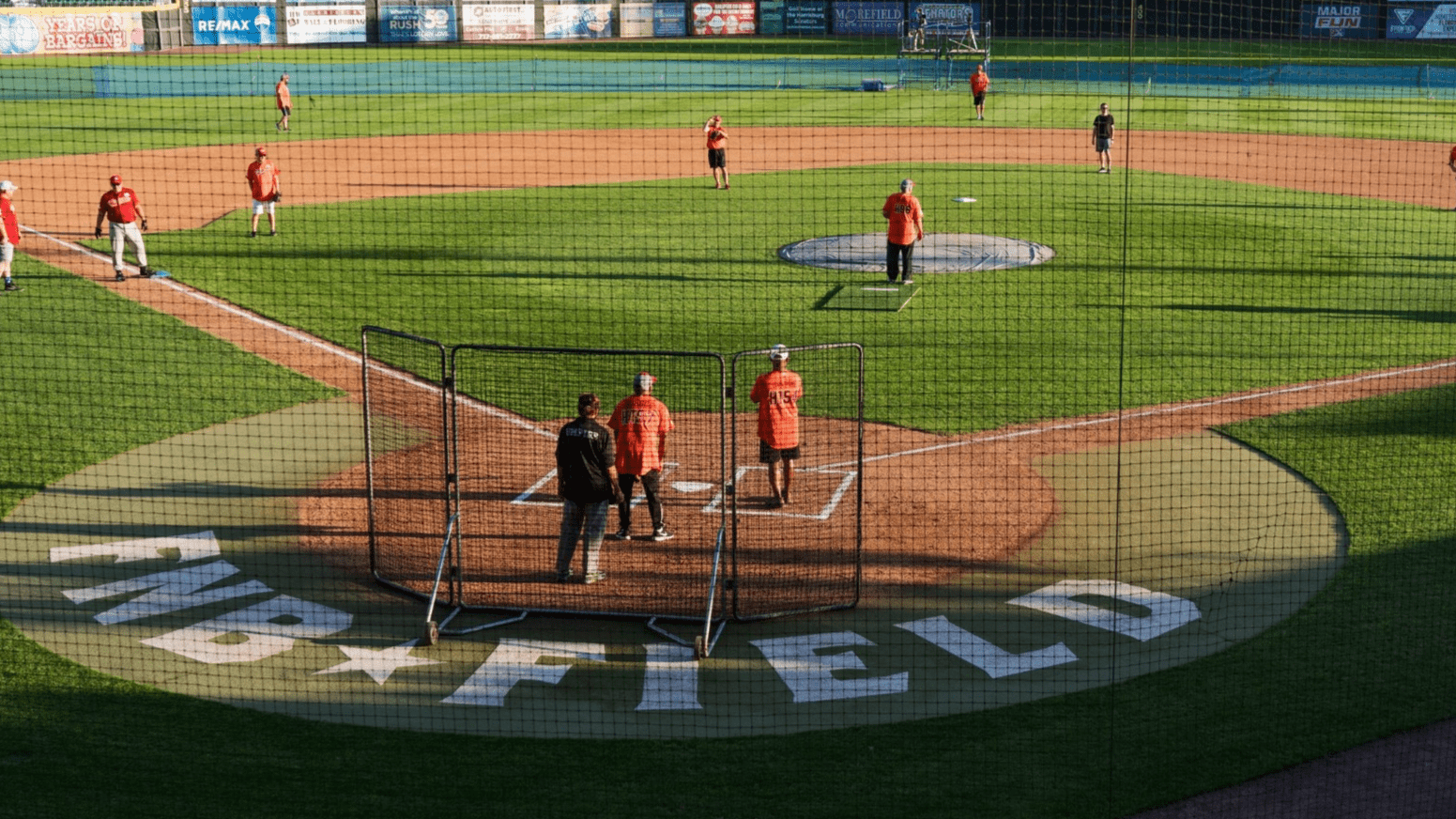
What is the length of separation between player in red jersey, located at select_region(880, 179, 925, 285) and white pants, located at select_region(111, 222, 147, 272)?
11.8 metres

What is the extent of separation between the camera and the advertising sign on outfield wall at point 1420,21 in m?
57.6

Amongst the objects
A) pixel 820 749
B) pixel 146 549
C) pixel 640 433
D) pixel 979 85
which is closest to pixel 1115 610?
pixel 820 749

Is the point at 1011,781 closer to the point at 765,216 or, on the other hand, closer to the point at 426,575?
the point at 426,575

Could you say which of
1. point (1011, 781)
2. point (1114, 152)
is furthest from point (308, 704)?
point (1114, 152)

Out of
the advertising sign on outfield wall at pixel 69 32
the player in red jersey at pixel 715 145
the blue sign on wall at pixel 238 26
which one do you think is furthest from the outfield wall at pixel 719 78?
the player in red jersey at pixel 715 145

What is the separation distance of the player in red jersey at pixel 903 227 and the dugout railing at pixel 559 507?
15.2ft

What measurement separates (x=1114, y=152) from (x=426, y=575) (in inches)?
1223

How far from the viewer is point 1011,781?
8.98 m

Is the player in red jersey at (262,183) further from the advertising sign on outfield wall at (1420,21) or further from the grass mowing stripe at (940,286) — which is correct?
the advertising sign on outfield wall at (1420,21)

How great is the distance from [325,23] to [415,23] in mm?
3699

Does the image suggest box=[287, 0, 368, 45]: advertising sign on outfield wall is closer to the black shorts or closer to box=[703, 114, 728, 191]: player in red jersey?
box=[703, 114, 728, 191]: player in red jersey

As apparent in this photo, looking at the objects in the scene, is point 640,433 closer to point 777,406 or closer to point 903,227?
point 777,406

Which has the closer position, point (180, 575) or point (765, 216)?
point (180, 575)

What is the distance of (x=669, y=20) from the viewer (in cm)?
6562
